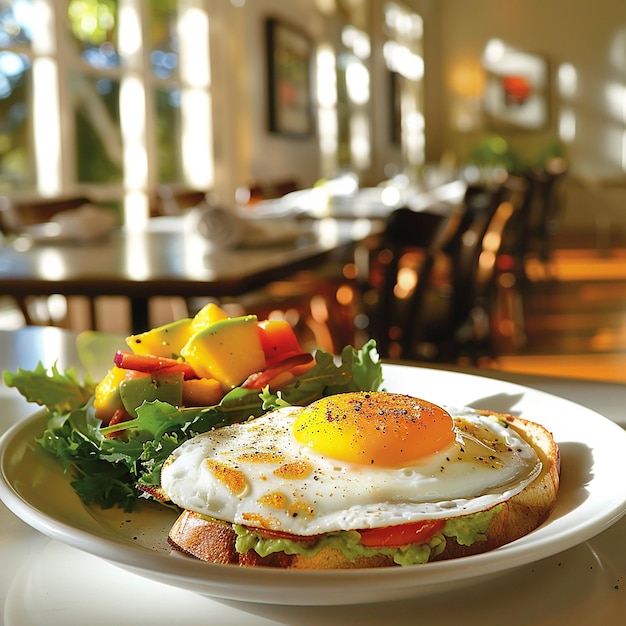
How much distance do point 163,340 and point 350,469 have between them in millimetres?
310

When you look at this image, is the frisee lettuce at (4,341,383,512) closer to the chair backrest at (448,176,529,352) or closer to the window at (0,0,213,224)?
the chair backrest at (448,176,529,352)

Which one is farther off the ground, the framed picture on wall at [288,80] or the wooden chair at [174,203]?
the framed picture on wall at [288,80]

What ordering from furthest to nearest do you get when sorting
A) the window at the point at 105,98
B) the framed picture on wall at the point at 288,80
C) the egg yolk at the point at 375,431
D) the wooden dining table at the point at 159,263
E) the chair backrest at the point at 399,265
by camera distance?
the framed picture on wall at the point at 288,80 → the window at the point at 105,98 → the chair backrest at the point at 399,265 → the wooden dining table at the point at 159,263 → the egg yolk at the point at 375,431

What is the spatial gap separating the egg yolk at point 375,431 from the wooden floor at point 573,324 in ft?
10.3

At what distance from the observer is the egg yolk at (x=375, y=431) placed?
0.55 meters

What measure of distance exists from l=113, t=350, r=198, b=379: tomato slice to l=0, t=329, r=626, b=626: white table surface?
0.19 m

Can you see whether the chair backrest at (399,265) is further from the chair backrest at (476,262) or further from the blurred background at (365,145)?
the chair backrest at (476,262)

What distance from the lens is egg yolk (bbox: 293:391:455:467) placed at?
55cm

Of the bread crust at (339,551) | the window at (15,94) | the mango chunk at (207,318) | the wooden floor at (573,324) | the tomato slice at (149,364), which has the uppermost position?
the window at (15,94)

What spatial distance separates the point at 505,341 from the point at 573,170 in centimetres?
781

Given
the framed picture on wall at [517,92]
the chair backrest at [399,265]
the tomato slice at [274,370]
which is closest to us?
the tomato slice at [274,370]

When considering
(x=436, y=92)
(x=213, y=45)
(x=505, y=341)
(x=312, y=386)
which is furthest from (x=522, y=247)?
(x=436, y=92)

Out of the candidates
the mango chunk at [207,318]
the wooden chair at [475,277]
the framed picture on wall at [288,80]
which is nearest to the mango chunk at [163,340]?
the mango chunk at [207,318]

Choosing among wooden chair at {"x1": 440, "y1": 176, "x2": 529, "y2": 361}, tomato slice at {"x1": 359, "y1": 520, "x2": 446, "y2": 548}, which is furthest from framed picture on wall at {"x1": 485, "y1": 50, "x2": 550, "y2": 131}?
tomato slice at {"x1": 359, "y1": 520, "x2": 446, "y2": 548}
